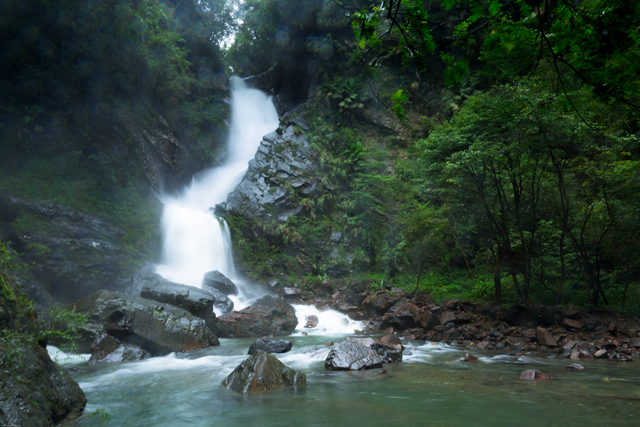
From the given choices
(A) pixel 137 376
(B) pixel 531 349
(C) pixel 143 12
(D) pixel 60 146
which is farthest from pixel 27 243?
(B) pixel 531 349

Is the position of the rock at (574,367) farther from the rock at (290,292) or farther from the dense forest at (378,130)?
the rock at (290,292)

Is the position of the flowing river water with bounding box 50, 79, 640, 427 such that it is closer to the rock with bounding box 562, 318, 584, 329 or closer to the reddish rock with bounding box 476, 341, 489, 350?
the reddish rock with bounding box 476, 341, 489, 350

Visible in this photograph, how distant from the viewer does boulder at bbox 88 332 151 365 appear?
8672 millimetres

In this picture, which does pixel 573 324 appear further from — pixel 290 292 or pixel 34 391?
pixel 290 292

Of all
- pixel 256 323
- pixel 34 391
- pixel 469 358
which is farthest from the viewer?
pixel 256 323

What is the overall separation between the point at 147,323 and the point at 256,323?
4.02 metres

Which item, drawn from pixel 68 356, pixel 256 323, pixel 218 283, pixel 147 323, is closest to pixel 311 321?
pixel 256 323

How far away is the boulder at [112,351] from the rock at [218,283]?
21.0 ft

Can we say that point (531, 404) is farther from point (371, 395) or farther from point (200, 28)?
point (200, 28)

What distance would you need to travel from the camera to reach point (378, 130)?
87.0ft

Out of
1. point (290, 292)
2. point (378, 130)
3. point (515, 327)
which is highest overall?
point (378, 130)

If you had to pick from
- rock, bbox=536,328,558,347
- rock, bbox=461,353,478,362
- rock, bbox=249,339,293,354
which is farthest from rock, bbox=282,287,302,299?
rock, bbox=536,328,558,347

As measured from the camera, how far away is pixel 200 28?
27953 mm

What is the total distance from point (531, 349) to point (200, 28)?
30.9 meters
